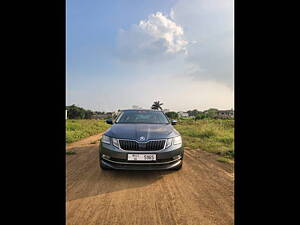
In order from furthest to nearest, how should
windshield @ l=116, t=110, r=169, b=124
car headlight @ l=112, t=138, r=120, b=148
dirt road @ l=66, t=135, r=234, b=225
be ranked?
1. windshield @ l=116, t=110, r=169, b=124
2. car headlight @ l=112, t=138, r=120, b=148
3. dirt road @ l=66, t=135, r=234, b=225

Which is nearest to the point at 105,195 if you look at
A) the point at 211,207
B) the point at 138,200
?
the point at 138,200

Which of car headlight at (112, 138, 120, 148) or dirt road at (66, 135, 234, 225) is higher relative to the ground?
car headlight at (112, 138, 120, 148)

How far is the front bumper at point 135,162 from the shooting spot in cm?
315

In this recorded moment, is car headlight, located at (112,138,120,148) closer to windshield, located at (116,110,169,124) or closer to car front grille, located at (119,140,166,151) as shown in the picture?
car front grille, located at (119,140,166,151)

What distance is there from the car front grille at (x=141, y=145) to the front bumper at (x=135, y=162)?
7 cm

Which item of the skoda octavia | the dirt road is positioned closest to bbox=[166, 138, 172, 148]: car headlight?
the skoda octavia

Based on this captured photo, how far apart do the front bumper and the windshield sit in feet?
4.16

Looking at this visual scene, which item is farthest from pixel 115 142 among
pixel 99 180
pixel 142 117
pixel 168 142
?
pixel 142 117

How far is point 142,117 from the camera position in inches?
183

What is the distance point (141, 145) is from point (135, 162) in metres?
0.32

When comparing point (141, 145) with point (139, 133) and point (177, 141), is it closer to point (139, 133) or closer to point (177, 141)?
point (139, 133)

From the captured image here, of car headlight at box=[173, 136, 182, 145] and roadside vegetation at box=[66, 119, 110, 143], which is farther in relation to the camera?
roadside vegetation at box=[66, 119, 110, 143]

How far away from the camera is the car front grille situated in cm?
321
